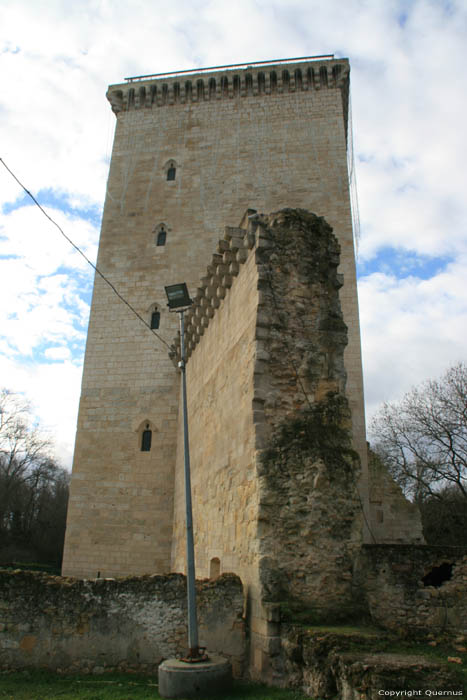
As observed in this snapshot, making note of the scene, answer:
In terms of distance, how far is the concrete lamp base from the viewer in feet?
16.7

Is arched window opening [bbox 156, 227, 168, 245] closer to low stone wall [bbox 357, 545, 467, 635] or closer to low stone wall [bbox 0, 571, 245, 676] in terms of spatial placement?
low stone wall [bbox 0, 571, 245, 676]

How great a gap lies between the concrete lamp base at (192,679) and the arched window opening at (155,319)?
37.7ft

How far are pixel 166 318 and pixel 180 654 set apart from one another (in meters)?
10.7

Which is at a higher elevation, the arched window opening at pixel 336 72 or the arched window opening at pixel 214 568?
the arched window opening at pixel 336 72

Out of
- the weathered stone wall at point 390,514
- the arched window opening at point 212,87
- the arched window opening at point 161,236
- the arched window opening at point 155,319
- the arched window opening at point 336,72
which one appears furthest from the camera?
the arched window opening at point 212,87

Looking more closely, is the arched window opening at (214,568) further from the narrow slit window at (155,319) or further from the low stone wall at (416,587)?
the narrow slit window at (155,319)

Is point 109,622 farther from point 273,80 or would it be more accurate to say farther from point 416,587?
point 273,80

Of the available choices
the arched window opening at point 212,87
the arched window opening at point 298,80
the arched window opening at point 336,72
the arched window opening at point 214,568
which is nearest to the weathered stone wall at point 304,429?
the arched window opening at point 214,568

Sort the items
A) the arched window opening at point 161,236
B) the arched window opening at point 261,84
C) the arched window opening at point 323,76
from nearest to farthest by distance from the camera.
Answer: the arched window opening at point 161,236 < the arched window opening at point 323,76 < the arched window opening at point 261,84

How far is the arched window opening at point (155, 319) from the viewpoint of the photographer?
15961 millimetres

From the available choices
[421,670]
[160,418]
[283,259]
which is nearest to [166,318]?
[160,418]

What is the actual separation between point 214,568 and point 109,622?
2.19 metres

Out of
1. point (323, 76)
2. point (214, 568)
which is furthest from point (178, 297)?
point (323, 76)

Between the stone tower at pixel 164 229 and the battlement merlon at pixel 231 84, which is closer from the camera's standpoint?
the stone tower at pixel 164 229
